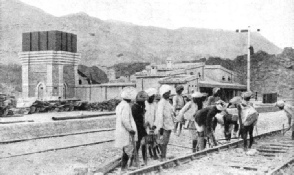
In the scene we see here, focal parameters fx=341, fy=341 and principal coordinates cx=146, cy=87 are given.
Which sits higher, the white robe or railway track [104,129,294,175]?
the white robe

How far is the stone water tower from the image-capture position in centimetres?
3319

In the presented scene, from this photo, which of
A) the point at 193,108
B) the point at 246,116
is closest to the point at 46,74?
the point at 193,108

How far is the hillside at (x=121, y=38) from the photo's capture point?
271ft

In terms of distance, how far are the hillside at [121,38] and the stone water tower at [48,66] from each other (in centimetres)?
3943

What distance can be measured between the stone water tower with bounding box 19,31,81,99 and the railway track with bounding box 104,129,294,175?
87.2 feet

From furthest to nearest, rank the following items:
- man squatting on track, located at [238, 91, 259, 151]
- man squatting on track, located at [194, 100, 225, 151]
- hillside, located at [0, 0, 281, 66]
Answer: hillside, located at [0, 0, 281, 66] → man squatting on track, located at [238, 91, 259, 151] → man squatting on track, located at [194, 100, 225, 151]

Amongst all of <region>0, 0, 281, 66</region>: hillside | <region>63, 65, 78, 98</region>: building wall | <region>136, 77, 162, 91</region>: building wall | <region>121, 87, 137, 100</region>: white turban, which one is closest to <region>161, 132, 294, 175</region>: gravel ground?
<region>121, 87, 137, 100</region>: white turban

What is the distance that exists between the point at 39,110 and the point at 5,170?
17050mm

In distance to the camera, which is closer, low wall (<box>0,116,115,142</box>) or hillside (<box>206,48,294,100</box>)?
low wall (<box>0,116,115,142</box>)

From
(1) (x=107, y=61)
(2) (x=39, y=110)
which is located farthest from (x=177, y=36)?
(2) (x=39, y=110)

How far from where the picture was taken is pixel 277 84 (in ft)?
146

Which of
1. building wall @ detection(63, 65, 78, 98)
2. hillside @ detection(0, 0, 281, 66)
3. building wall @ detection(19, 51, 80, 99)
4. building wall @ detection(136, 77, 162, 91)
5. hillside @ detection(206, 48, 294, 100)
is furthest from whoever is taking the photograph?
hillside @ detection(0, 0, 281, 66)

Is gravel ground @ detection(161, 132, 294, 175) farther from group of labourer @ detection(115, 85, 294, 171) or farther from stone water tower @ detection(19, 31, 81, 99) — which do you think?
stone water tower @ detection(19, 31, 81, 99)

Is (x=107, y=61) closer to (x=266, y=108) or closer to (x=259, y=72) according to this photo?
(x=259, y=72)
